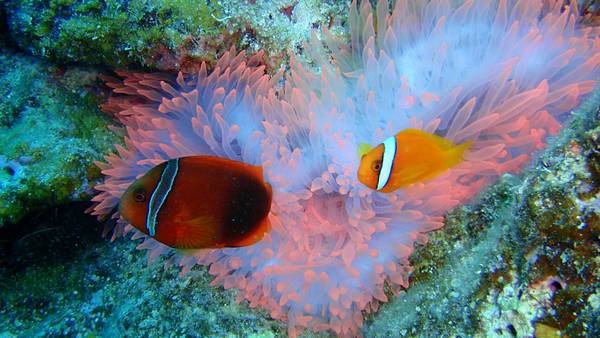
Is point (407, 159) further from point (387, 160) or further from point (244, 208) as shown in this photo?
point (244, 208)

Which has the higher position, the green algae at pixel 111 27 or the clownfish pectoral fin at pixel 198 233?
the green algae at pixel 111 27

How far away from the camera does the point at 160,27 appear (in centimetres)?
247

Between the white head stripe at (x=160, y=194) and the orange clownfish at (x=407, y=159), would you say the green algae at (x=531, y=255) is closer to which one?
the orange clownfish at (x=407, y=159)

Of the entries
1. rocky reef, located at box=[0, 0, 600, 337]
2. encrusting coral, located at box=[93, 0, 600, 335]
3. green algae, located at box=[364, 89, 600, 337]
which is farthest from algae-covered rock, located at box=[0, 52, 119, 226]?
green algae, located at box=[364, 89, 600, 337]

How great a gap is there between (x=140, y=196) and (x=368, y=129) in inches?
47.9

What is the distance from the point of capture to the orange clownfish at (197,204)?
179 cm

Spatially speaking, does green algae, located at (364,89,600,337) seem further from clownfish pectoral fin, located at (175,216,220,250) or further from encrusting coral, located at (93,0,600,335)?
clownfish pectoral fin, located at (175,216,220,250)

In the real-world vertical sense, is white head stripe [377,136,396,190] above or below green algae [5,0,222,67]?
below

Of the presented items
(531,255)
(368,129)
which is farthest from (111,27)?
(531,255)

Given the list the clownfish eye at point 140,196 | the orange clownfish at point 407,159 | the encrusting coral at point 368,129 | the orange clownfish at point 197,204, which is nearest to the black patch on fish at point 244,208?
the orange clownfish at point 197,204

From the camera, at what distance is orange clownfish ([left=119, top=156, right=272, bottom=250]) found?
5.88ft

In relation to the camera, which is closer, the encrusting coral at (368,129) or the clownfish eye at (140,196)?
the clownfish eye at (140,196)

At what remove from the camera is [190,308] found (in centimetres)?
257

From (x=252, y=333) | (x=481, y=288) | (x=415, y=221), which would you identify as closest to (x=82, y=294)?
(x=252, y=333)
